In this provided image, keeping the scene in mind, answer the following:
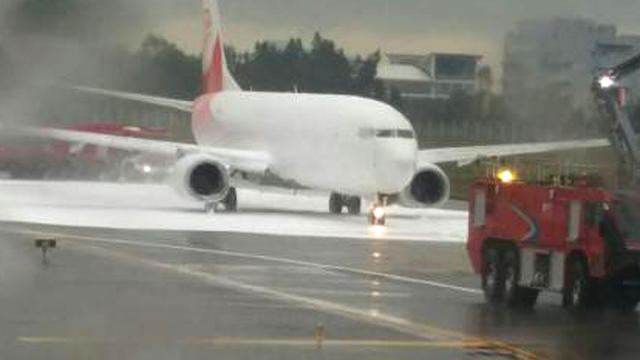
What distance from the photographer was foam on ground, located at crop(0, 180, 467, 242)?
4341 cm

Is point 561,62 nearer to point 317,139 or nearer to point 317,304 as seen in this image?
point 317,304

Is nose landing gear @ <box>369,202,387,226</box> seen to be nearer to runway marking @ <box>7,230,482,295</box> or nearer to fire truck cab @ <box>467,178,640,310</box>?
runway marking @ <box>7,230,482,295</box>

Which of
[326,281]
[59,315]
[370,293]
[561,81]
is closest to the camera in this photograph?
[561,81]

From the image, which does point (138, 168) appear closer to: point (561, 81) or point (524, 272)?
point (524, 272)

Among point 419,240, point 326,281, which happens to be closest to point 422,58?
point 326,281

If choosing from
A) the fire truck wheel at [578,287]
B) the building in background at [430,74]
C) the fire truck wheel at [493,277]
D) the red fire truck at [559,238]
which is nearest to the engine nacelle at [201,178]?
the red fire truck at [559,238]

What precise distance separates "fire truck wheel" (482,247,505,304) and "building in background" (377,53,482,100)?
8350mm

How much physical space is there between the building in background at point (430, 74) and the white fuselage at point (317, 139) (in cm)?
2744

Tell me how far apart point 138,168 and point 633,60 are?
185 ft

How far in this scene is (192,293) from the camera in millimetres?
23719

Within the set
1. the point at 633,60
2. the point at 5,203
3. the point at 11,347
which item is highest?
the point at 633,60

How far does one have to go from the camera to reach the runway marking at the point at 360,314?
1822 centimetres

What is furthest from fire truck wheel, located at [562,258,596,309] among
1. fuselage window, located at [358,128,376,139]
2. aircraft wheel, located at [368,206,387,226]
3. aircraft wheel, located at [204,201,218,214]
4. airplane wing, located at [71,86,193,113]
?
aircraft wheel, located at [204,201,218,214]

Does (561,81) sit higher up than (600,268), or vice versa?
(561,81)
